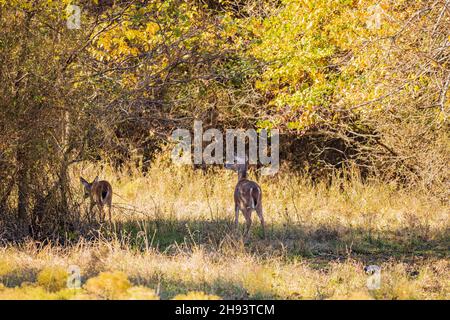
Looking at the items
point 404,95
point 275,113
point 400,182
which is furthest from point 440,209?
point 275,113

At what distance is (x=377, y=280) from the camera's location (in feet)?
27.6

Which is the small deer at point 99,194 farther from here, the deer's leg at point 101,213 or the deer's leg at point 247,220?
the deer's leg at point 247,220

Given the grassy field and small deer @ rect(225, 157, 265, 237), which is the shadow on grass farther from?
small deer @ rect(225, 157, 265, 237)

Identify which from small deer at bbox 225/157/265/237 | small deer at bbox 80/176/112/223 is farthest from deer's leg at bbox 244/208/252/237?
small deer at bbox 80/176/112/223

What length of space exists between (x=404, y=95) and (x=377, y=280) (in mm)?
4661

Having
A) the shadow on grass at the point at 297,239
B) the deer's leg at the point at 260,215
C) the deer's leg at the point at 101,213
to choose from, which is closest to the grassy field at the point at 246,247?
the shadow on grass at the point at 297,239

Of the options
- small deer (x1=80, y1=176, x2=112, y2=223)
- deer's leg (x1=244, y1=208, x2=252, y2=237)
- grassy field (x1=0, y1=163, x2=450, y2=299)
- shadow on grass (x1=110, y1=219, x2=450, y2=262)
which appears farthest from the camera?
small deer (x1=80, y1=176, x2=112, y2=223)

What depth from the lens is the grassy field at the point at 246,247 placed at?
26.7ft

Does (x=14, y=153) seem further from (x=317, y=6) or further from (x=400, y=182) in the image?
(x=400, y=182)

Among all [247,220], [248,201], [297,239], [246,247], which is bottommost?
[246,247]

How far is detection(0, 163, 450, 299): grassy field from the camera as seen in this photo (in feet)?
26.7

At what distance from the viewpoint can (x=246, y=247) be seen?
11.3m

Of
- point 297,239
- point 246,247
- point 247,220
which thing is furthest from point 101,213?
point 297,239

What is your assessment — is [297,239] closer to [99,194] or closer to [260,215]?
[260,215]
